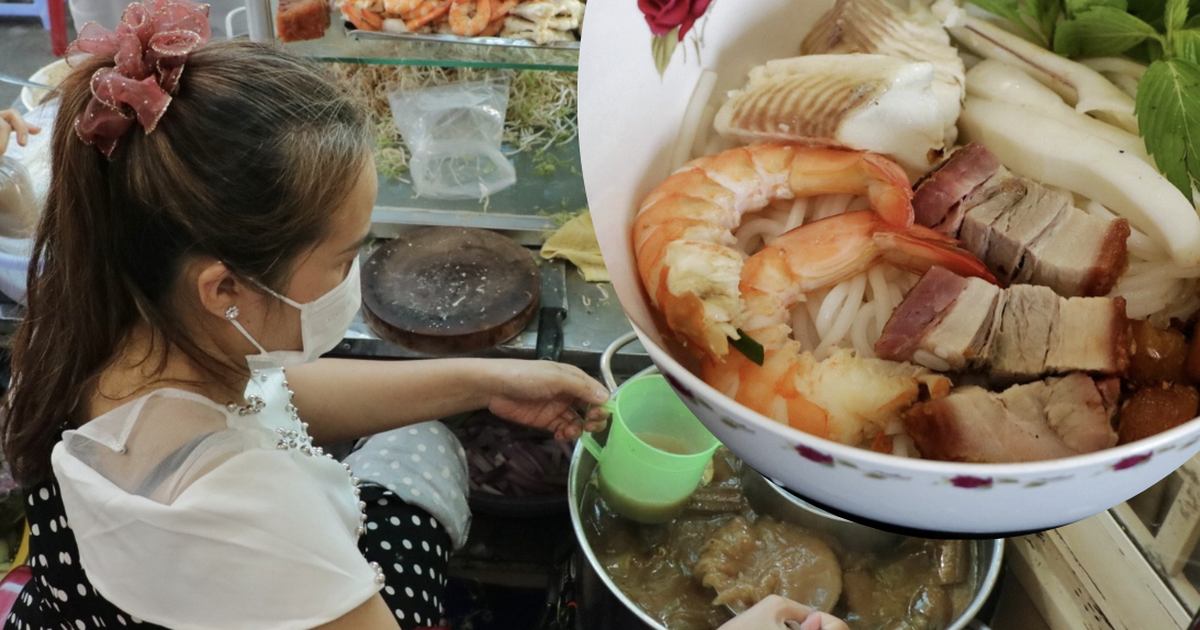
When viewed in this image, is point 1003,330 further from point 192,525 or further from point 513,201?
point 513,201

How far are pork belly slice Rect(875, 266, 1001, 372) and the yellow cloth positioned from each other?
1.31 meters

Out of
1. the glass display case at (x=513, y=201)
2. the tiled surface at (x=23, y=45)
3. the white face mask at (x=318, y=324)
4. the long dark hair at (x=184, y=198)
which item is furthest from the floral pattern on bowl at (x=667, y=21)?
the tiled surface at (x=23, y=45)

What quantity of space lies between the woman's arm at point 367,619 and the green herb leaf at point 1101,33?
1052mm

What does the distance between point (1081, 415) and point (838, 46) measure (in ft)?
1.15

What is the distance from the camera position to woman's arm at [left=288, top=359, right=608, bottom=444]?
1601mm

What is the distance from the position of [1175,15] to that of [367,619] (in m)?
1.13

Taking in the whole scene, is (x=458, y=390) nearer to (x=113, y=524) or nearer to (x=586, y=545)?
(x=586, y=545)

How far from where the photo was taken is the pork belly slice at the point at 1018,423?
21.1 inches

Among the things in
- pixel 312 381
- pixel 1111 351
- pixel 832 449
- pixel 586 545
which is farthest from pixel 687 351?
pixel 312 381

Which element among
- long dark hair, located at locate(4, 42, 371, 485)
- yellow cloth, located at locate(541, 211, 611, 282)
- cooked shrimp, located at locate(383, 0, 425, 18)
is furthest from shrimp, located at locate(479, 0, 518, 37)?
yellow cloth, located at locate(541, 211, 611, 282)

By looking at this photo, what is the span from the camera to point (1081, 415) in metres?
0.55

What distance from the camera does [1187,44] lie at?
0.60m

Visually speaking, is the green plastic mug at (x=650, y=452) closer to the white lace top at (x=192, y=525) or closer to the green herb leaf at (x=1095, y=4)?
the white lace top at (x=192, y=525)

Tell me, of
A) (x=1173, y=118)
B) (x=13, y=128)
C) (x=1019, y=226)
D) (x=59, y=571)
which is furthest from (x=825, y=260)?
(x=13, y=128)
